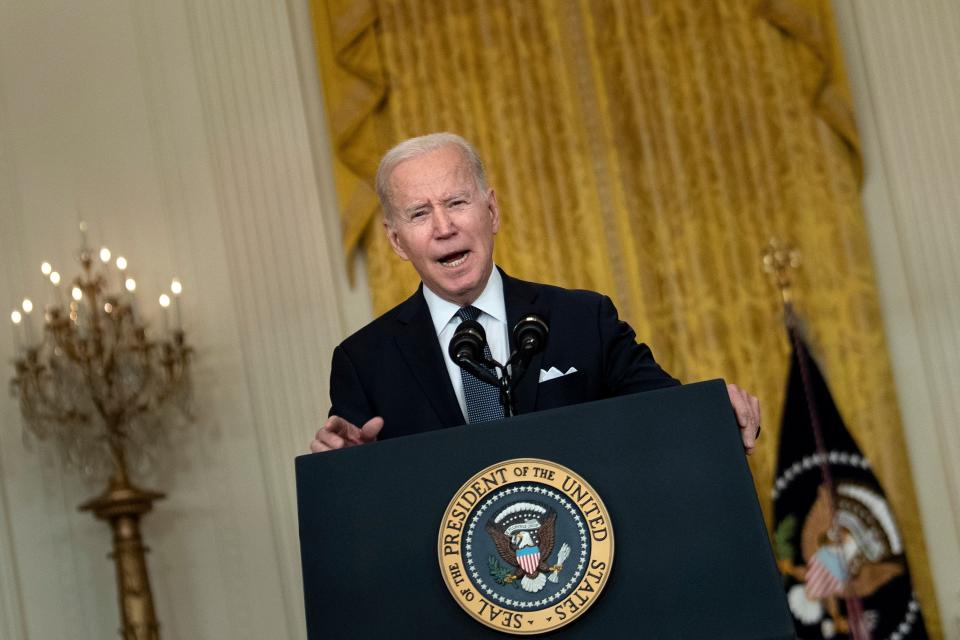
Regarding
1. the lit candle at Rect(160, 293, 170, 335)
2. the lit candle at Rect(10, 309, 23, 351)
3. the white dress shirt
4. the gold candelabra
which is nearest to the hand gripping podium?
the white dress shirt

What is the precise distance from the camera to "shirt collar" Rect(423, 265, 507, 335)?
2.73m

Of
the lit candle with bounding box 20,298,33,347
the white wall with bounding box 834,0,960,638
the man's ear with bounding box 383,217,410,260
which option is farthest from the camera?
the white wall with bounding box 834,0,960,638

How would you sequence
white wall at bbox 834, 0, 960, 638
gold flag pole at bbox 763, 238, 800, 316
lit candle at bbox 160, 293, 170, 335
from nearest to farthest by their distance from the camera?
lit candle at bbox 160, 293, 170, 335
white wall at bbox 834, 0, 960, 638
gold flag pole at bbox 763, 238, 800, 316

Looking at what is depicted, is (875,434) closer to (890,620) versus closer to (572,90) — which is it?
(890,620)

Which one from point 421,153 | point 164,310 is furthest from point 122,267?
point 421,153

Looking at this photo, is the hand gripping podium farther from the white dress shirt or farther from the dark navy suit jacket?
the white dress shirt

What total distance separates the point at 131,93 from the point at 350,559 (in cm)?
454

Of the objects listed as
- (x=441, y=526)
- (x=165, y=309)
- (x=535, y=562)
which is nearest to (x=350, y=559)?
(x=441, y=526)

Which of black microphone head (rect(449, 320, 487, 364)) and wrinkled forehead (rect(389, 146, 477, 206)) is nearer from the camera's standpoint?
black microphone head (rect(449, 320, 487, 364))

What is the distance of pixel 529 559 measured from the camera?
195 cm

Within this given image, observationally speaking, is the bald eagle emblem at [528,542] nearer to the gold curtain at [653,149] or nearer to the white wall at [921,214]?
the gold curtain at [653,149]

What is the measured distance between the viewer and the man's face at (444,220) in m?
2.69

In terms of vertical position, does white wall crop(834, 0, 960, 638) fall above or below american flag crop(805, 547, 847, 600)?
above

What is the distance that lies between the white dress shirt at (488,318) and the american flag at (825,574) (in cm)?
342
